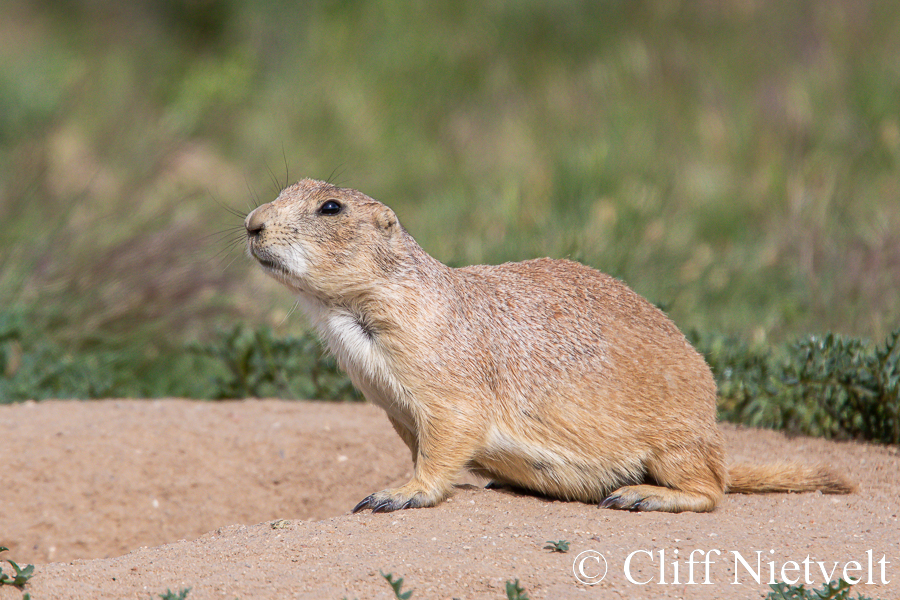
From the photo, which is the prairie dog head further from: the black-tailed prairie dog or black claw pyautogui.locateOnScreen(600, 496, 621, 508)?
black claw pyautogui.locateOnScreen(600, 496, 621, 508)

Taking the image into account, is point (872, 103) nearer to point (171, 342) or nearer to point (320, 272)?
point (171, 342)

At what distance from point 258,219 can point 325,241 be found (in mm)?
268

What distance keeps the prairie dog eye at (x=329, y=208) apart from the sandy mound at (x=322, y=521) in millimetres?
1184

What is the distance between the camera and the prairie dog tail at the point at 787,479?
13.8ft

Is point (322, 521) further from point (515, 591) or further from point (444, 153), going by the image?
point (444, 153)

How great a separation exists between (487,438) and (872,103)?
734cm

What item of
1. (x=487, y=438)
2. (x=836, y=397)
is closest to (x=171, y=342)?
(x=487, y=438)

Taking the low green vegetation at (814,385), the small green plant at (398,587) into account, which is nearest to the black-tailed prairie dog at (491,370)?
the small green plant at (398,587)

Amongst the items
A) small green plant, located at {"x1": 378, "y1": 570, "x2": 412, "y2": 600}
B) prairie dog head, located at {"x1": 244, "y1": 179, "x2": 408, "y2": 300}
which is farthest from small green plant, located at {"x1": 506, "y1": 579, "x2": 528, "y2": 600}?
prairie dog head, located at {"x1": 244, "y1": 179, "x2": 408, "y2": 300}

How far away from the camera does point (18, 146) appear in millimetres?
9344

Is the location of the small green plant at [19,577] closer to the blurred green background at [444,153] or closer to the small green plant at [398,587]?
the small green plant at [398,587]

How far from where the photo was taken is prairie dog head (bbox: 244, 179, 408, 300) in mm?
3768

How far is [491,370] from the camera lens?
3850 millimetres

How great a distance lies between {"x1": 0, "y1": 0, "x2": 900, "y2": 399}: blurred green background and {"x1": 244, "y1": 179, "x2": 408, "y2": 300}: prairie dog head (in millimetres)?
598
